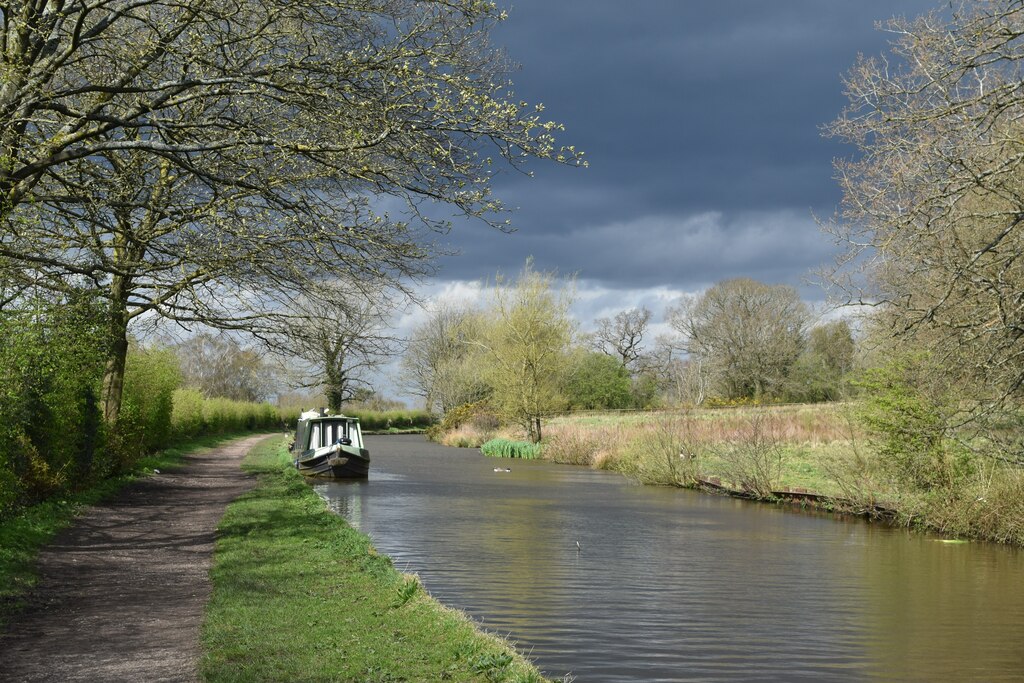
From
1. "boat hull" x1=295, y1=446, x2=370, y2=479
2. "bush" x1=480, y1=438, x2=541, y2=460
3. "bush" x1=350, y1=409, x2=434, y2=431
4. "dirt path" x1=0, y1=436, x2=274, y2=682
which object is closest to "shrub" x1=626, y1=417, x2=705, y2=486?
"boat hull" x1=295, y1=446, x2=370, y2=479

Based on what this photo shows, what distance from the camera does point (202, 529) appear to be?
14.4m

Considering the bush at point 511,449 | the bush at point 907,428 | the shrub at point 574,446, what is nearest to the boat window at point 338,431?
the shrub at point 574,446

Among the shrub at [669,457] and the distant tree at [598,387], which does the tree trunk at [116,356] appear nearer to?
the shrub at [669,457]

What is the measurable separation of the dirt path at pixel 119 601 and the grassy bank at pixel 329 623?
0.89ft

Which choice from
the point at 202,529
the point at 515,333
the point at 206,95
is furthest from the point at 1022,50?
the point at 515,333

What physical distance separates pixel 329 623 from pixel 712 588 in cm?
634

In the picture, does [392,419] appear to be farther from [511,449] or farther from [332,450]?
[332,450]

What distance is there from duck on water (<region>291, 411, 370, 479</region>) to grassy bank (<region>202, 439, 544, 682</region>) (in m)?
16.8

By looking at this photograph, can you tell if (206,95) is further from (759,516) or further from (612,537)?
(759,516)

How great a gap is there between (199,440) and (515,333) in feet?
52.6

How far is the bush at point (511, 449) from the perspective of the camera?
4462 cm

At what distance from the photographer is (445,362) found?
74.6 meters

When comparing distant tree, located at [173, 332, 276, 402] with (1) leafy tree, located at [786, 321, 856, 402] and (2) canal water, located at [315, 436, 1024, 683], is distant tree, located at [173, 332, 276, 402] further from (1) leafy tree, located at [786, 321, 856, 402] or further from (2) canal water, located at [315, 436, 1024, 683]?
(2) canal water, located at [315, 436, 1024, 683]

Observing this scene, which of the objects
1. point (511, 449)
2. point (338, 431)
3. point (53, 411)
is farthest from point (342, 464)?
point (511, 449)
